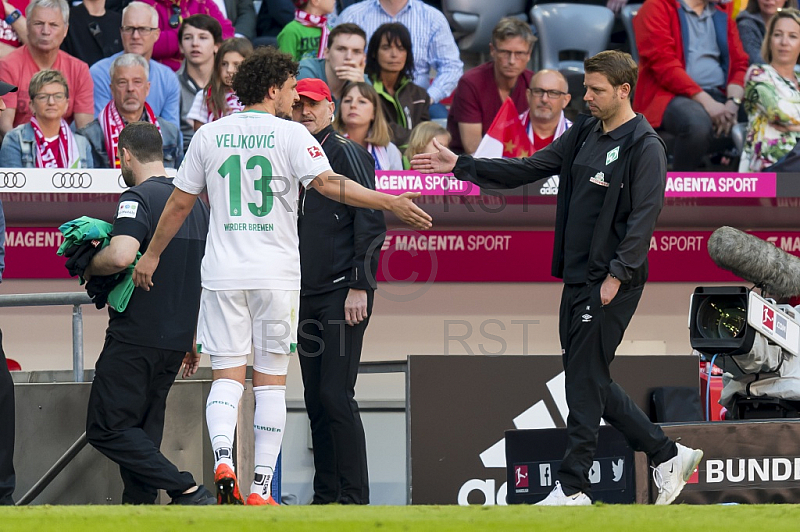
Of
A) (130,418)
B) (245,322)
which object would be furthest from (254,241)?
(130,418)

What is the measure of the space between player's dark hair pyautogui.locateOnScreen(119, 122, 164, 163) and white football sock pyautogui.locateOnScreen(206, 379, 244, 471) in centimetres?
113

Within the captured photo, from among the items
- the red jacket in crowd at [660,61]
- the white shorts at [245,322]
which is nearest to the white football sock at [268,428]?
the white shorts at [245,322]

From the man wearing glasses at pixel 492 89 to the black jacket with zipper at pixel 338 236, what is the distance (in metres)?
2.86

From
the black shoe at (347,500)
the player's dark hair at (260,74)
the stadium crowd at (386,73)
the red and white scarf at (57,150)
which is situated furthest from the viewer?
the stadium crowd at (386,73)

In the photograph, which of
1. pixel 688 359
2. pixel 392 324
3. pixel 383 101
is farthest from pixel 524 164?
pixel 392 324

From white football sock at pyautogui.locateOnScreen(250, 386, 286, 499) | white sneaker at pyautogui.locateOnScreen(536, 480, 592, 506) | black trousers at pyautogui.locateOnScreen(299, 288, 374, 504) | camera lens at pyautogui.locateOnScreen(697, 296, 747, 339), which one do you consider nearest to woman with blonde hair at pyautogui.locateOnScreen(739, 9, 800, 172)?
camera lens at pyautogui.locateOnScreen(697, 296, 747, 339)

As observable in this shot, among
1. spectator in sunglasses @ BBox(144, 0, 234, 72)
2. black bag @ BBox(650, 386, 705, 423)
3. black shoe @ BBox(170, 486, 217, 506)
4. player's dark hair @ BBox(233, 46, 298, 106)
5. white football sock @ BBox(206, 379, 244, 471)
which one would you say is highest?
spectator in sunglasses @ BBox(144, 0, 234, 72)

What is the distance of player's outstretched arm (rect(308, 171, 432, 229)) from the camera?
13.4 feet

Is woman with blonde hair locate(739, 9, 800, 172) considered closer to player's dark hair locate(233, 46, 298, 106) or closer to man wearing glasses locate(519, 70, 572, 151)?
man wearing glasses locate(519, 70, 572, 151)

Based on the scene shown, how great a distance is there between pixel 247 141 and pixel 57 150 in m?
3.35

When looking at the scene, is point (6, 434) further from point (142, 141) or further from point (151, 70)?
point (151, 70)

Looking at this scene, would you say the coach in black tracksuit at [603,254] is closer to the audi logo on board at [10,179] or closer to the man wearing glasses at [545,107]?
the man wearing glasses at [545,107]

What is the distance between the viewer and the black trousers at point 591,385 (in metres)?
4.39

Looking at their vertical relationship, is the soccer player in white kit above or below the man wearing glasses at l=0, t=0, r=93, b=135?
below
